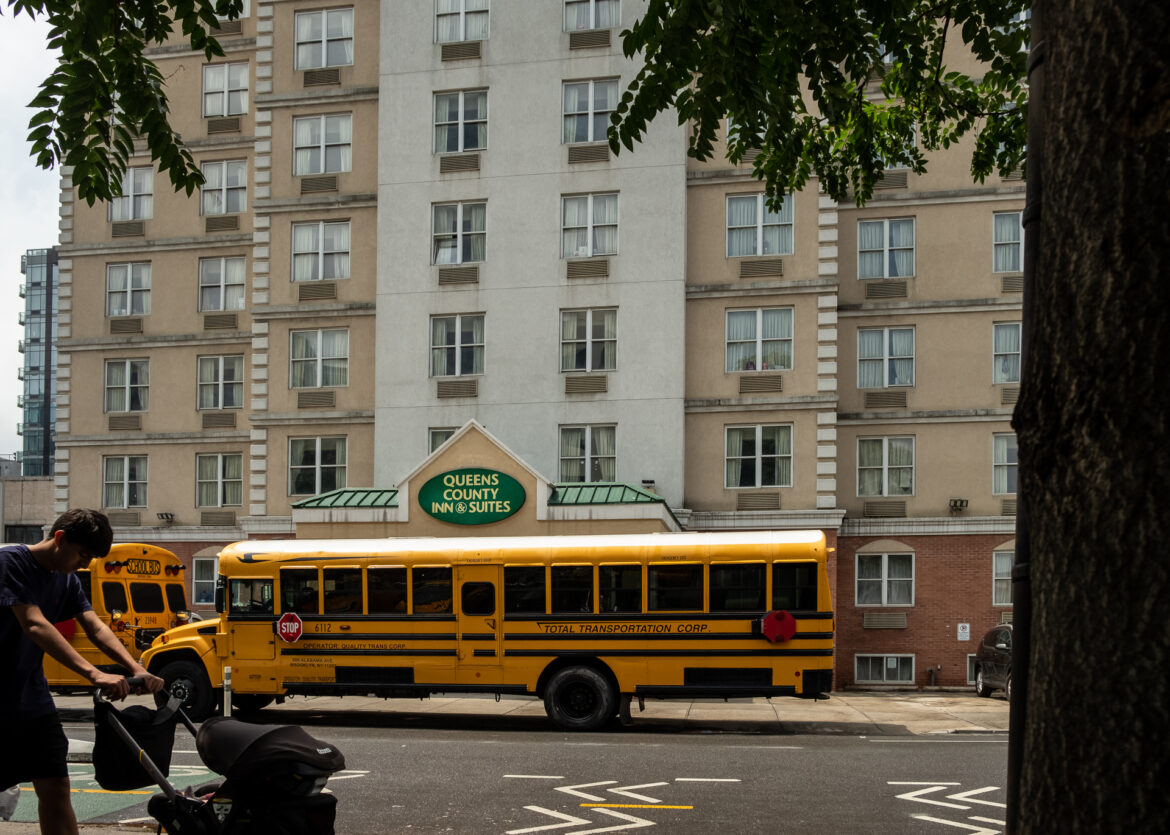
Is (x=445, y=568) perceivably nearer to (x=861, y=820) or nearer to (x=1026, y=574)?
(x=861, y=820)

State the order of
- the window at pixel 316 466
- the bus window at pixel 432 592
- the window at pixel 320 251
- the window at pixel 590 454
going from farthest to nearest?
the window at pixel 320 251 < the window at pixel 316 466 < the window at pixel 590 454 < the bus window at pixel 432 592

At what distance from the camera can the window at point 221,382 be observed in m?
33.9

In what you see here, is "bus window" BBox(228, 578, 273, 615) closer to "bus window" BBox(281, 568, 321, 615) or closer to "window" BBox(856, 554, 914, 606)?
"bus window" BBox(281, 568, 321, 615)

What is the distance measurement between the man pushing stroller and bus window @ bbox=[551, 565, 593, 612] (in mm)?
12421

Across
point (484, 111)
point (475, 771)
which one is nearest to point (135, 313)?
point (484, 111)

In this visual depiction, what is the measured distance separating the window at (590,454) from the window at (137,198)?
14.8m

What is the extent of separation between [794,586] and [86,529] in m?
13.2

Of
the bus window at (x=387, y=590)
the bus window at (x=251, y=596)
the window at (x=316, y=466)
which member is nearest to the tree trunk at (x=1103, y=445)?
the bus window at (x=387, y=590)

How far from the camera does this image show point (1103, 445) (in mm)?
3086

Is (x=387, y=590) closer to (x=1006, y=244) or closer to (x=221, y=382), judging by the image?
(x=221, y=382)

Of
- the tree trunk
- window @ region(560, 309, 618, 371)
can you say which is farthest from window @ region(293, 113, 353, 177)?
the tree trunk

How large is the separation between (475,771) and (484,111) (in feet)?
70.8

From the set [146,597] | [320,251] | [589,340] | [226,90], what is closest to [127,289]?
[226,90]

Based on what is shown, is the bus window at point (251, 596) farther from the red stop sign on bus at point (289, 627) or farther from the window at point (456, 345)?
the window at point (456, 345)
